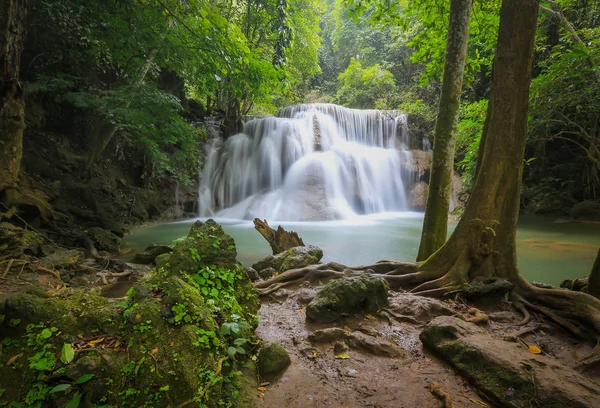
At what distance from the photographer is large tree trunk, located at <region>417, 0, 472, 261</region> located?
466cm

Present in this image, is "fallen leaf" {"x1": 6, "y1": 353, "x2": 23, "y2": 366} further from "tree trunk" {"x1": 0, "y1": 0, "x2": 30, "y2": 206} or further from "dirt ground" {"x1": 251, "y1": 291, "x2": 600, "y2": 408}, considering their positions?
"tree trunk" {"x1": 0, "y1": 0, "x2": 30, "y2": 206}

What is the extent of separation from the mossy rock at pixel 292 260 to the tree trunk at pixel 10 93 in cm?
448

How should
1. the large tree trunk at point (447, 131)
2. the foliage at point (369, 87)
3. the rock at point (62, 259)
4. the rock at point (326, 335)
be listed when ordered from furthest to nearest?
the foliage at point (369, 87)
the rock at point (62, 259)
the large tree trunk at point (447, 131)
the rock at point (326, 335)

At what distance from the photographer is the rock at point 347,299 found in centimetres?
329

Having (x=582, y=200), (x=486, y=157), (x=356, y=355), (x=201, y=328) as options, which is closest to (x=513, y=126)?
(x=486, y=157)

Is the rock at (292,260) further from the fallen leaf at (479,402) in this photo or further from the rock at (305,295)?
the fallen leaf at (479,402)

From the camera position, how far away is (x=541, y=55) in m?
13.2

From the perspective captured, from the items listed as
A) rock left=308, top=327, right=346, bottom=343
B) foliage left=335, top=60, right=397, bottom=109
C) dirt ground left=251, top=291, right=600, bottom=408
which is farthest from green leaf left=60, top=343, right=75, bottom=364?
foliage left=335, top=60, right=397, bottom=109

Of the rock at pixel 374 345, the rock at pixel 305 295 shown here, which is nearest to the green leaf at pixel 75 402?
the rock at pixel 374 345

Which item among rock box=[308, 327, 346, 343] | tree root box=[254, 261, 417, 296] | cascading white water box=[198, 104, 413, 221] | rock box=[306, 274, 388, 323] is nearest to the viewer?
rock box=[308, 327, 346, 343]

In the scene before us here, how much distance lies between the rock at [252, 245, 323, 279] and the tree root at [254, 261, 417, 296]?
318mm

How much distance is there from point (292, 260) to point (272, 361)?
2642 mm

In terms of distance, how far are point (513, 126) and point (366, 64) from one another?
2762 centimetres

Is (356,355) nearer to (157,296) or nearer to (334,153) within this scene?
(157,296)
